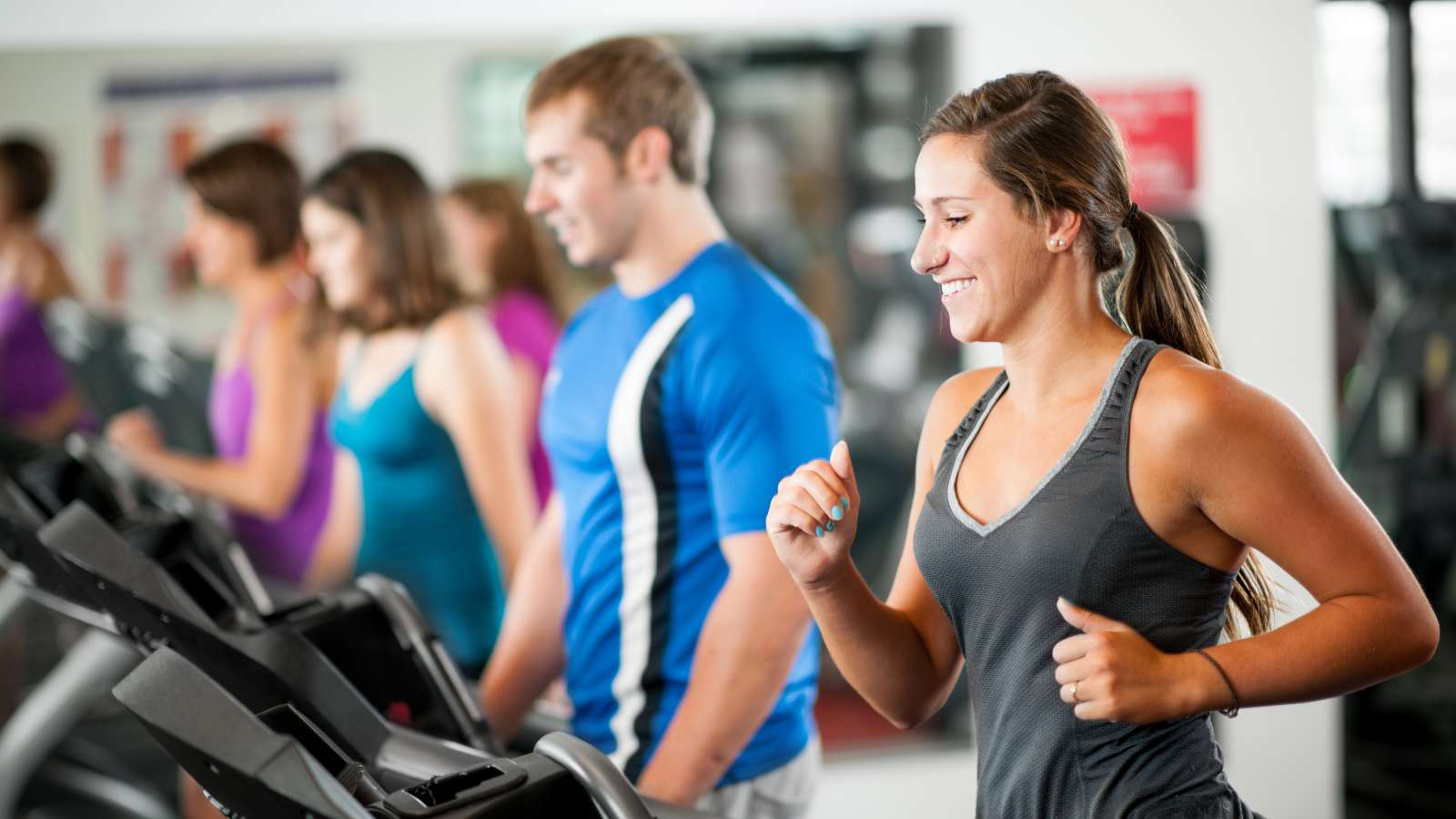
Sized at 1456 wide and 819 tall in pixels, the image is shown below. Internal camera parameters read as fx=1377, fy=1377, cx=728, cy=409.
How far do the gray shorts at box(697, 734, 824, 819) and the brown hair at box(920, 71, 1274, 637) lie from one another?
0.72 m

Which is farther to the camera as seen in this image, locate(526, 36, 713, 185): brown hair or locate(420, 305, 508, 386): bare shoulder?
locate(420, 305, 508, 386): bare shoulder

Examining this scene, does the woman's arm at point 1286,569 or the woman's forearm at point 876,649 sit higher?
the woman's arm at point 1286,569

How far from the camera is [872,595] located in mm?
1371

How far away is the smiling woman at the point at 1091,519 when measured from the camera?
1.11 m

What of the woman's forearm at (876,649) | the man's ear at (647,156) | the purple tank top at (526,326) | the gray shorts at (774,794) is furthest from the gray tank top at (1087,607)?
the purple tank top at (526,326)

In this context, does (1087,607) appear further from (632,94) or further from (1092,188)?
(632,94)

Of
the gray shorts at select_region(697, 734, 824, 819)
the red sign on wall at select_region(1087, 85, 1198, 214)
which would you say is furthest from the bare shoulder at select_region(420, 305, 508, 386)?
the red sign on wall at select_region(1087, 85, 1198, 214)

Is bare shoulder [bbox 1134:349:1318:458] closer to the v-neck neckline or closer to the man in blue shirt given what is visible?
the v-neck neckline

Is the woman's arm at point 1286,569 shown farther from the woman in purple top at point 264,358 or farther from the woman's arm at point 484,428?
the woman in purple top at point 264,358

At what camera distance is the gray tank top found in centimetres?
116

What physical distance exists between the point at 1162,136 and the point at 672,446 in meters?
2.39

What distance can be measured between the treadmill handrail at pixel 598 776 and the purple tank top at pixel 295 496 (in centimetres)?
228

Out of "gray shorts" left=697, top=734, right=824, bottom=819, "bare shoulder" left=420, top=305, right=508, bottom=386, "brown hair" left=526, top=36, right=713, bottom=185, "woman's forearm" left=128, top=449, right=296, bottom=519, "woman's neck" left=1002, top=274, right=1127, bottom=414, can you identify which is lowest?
"gray shorts" left=697, top=734, right=824, bottom=819

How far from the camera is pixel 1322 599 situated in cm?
113
